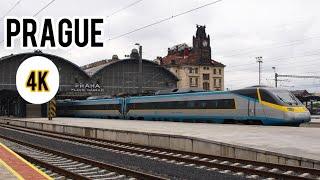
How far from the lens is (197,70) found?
409 feet

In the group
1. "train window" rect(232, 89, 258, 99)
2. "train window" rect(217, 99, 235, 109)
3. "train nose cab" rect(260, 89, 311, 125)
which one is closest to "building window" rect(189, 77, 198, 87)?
"train window" rect(217, 99, 235, 109)

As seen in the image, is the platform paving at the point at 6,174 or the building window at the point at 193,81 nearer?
the platform paving at the point at 6,174

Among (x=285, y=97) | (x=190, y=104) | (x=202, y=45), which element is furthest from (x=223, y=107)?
(x=202, y=45)

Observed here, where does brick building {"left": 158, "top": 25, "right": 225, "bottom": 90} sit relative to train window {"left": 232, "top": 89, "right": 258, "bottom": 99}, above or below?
above

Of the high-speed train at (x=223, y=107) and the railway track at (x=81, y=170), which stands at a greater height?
the high-speed train at (x=223, y=107)

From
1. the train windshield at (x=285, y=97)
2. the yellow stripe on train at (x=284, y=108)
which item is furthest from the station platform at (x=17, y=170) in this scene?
the train windshield at (x=285, y=97)

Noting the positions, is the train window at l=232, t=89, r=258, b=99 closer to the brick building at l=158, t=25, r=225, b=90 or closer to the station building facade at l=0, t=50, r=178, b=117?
the station building facade at l=0, t=50, r=178, b=117

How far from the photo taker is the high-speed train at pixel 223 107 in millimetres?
26531

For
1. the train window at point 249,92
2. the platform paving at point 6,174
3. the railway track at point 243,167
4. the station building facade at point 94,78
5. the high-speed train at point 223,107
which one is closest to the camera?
the platform paving at point 6,174

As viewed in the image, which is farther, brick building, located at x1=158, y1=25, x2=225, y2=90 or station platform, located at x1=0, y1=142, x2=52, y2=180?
brick building, located at x1=158, y1=25, x2=225, y2=90

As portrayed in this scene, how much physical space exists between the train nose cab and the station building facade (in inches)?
2186

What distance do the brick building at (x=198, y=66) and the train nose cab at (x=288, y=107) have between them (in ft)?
306

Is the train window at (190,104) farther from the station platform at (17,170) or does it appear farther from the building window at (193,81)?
the building window at (193,81)

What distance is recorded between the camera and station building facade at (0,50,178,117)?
8138cm
